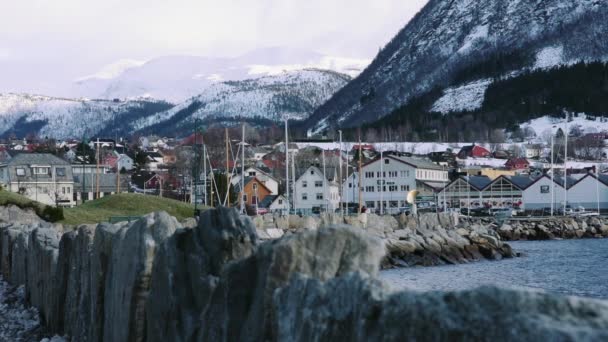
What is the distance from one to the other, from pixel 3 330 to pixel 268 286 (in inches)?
493

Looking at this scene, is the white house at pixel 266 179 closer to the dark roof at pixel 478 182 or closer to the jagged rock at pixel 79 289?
the dark roof at pixel 478 182

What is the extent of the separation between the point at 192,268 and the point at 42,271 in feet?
37.4

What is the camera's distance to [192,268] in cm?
977

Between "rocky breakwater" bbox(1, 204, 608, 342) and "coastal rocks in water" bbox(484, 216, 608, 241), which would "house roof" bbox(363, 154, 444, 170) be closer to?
"coastal rocks in water" bbox(484, 216, 608, 241)

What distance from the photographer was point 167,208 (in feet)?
190

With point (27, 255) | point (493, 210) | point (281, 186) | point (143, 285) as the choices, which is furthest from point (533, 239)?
point (143, 285)

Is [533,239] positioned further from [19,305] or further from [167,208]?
[19,305]

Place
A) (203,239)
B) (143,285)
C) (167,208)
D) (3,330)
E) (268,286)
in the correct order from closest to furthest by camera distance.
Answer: (268,286), (203,239), (143,285), (3,330), (167,208)

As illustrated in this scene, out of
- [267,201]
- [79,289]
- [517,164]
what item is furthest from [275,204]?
[79,289]

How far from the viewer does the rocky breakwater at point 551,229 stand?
83.6m

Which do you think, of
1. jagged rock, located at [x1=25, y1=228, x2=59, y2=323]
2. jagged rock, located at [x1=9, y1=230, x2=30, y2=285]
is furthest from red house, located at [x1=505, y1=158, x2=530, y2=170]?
jagged rock, located at [x1=25, y1=228, x2=59, y2=323]

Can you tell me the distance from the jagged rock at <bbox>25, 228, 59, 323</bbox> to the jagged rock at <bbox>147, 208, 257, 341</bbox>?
8.02 meters

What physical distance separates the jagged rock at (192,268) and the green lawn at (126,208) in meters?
41.3

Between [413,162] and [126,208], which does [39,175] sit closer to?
[413,162]
